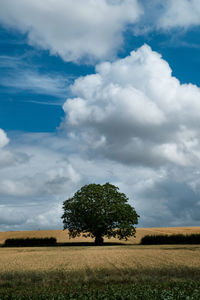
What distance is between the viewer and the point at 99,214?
78562 millimetres

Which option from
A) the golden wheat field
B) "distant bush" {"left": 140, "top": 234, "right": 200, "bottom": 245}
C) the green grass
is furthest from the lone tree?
the green grass

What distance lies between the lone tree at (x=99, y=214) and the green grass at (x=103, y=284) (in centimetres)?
4923

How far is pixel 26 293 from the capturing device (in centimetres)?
1961

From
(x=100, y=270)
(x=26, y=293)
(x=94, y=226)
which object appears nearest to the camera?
(x=26, y=293)

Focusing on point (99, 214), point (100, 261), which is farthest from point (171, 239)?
point (100, 261)

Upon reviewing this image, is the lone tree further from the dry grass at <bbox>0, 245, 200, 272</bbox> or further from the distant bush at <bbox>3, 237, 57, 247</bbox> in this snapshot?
the dry grass at <bbox>0, 245, 200, 272</bbox>

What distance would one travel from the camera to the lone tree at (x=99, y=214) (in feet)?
260

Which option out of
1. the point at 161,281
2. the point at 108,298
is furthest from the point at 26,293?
the point at 161,281

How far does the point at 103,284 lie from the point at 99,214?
2162 inches

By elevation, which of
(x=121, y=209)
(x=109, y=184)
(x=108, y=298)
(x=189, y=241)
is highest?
(x=109, y=184)

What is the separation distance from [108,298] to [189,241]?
73005 mm

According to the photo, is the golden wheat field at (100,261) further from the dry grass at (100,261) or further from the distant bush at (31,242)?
the distant bush at (31,242)

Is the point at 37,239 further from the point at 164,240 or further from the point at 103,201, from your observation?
the point at 164,240

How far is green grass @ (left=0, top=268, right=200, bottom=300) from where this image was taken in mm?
18062
